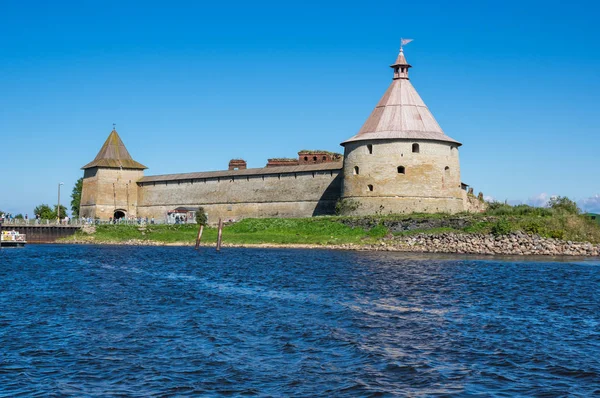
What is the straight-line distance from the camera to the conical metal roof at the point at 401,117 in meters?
39.6

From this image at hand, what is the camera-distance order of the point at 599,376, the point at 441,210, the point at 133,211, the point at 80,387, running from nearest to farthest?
the point at 80,387 < the point at 599,376 < the point at 441,210 < the point at 133,211

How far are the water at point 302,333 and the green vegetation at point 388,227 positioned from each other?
862 centimetres

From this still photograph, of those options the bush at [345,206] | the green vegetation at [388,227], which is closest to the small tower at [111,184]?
the green vegetation at [388,227]

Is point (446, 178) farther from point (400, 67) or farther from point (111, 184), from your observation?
point (111, 184)

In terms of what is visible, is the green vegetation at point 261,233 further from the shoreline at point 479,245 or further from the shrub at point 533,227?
the shrub at point 533,227

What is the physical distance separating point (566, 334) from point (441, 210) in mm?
28048

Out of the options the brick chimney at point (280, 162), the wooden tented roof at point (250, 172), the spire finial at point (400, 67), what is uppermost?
the spire finial at point (400, 67)

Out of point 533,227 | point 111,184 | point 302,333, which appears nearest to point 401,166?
point 533,227

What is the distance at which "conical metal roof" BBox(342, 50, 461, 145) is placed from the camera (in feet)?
130

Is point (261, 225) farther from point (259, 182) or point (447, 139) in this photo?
point (447, 139)

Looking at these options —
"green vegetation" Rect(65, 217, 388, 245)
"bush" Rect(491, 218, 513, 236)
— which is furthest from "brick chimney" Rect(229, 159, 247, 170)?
"bush" Rect(491, 218, 513, 236)

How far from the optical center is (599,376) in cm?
910

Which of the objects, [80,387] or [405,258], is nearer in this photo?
[80,387]

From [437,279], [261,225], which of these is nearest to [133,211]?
[261,225]
